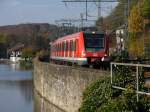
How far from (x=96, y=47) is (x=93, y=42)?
1.44ft

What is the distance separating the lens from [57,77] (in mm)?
33906

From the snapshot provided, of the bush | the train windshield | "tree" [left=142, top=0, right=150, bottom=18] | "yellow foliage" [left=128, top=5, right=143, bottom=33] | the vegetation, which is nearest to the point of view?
the vegetation

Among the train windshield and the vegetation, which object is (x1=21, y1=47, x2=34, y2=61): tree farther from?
the vegetation

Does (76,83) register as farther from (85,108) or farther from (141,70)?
(141,70)

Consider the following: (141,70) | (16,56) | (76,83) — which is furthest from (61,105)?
(16,56)

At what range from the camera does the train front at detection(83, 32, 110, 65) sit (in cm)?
2975

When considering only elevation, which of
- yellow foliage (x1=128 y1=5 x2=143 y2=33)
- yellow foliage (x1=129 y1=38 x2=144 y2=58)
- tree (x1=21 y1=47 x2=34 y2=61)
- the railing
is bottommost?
tree (x1=21 y1=47 x2=34 y2=61)

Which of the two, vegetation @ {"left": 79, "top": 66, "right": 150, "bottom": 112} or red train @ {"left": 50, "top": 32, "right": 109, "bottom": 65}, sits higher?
red train @ {"left": 50, "top": 32, "right": 109, "bottom": 65}

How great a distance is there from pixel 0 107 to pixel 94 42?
42.0 feet

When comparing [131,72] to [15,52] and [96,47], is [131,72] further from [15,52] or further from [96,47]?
[15,52]

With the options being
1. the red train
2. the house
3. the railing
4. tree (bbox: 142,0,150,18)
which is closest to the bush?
the railing

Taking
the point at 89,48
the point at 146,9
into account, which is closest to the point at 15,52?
the point at 146,9

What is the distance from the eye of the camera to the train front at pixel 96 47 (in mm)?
29750

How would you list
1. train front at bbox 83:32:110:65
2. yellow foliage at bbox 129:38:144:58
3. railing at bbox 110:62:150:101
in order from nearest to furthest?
1. railing at bbox 110:62:150:101
2. train front at bbox 83:32:110:65
3. yellow foliage at bbox 129:38:144:58
